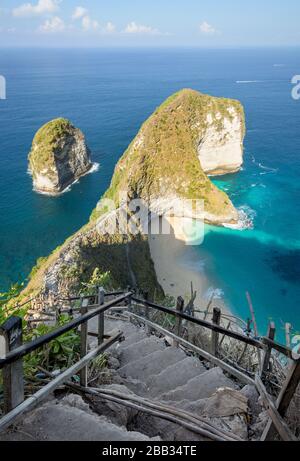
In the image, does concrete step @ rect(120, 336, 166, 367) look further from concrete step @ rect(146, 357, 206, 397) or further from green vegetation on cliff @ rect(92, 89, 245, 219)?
green vegetation on cliff @ rect(92, 89, 245, 219)

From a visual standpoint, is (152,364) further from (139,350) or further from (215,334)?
(215,334)

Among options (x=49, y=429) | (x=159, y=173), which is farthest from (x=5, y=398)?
(x=159, y=173)

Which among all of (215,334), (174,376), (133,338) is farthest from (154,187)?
(174,376)

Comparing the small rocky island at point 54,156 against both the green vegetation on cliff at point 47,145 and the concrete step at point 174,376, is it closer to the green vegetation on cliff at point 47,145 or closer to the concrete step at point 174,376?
the green vegetation on cliff at point 47,145

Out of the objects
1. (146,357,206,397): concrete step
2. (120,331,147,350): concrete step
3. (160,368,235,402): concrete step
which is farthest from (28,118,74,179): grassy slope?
(160,368,235,402): concrete step

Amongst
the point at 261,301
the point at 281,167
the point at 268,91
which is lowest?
the point at 261,301

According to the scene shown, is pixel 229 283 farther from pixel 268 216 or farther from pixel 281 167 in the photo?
pixel 281 167

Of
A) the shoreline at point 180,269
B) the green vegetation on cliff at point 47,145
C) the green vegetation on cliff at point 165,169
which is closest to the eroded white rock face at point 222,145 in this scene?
the green vegetation on cliff at point 165,169
